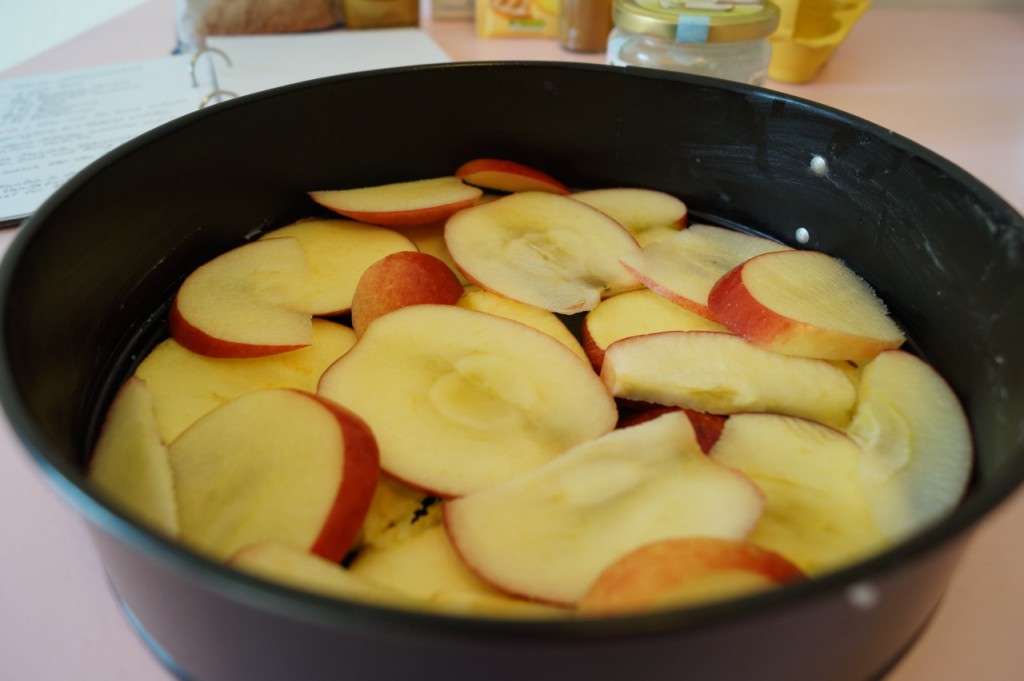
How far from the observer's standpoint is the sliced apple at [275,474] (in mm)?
545

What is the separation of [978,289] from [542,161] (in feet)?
1.67

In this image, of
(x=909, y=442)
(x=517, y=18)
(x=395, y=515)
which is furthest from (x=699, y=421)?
(x=517, y=18)

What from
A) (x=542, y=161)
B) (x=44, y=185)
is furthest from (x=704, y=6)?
(x=44, y=185)

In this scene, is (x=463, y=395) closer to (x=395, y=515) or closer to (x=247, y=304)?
(x=395, y=515)

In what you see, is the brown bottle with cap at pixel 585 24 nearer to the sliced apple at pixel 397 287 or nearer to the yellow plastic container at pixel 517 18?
the yellow plastic container at pixel 517 18

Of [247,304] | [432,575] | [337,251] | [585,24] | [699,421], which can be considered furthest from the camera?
[585,24]

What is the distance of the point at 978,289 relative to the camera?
736mm

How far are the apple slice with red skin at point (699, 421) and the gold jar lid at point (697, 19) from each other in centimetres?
60

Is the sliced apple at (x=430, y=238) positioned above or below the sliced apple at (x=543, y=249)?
below

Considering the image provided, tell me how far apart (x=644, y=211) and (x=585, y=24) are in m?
0.71

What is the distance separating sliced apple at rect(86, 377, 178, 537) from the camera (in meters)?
0.57

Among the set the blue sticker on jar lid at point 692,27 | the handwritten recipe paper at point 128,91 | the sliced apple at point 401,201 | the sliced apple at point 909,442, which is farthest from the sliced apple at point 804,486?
the handwritten recipe paper at point 128,91

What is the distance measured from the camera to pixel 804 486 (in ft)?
1.99

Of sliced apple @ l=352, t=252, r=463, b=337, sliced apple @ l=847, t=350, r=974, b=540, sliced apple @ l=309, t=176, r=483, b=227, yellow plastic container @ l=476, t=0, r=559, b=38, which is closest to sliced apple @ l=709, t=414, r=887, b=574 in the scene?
sliced apple @ l=847, t=350, r=974, b=540
